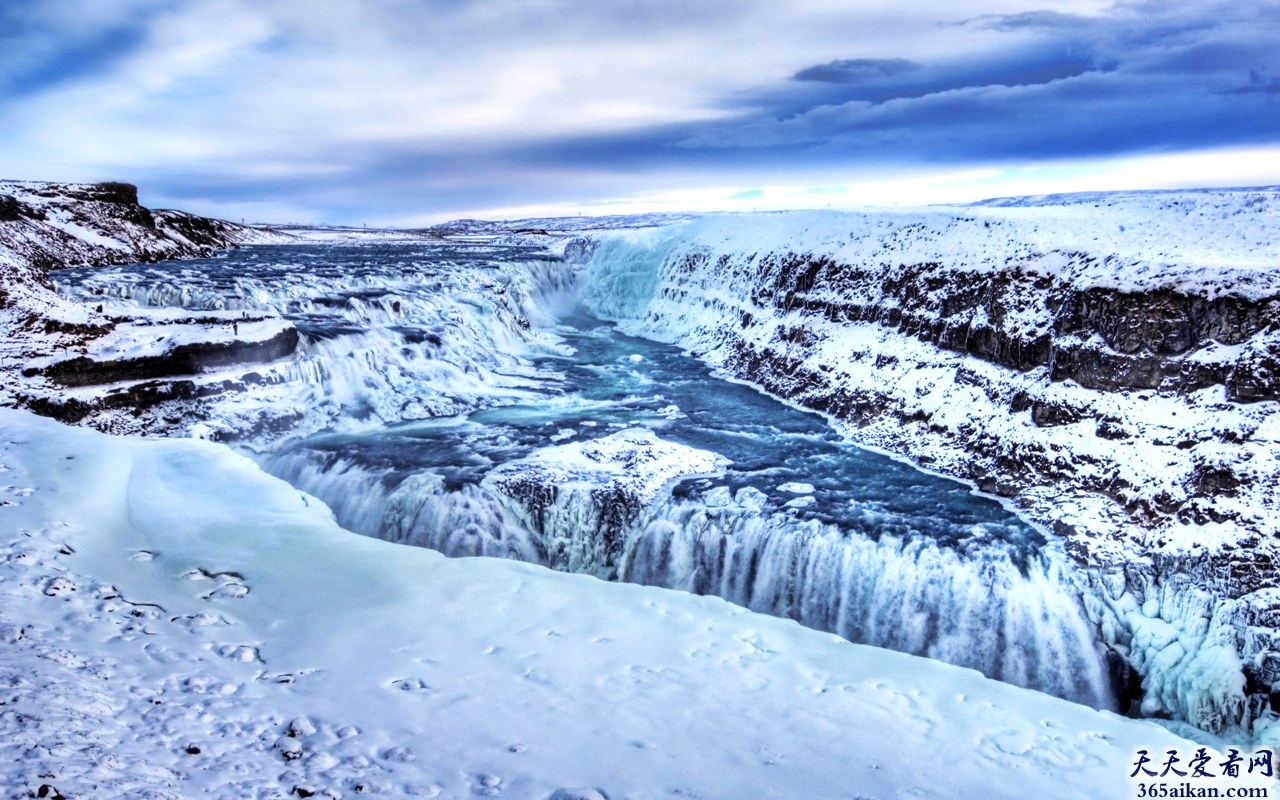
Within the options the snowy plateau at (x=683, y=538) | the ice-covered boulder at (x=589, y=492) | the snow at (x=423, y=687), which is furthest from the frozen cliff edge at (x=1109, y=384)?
the ice-covered boulder at (x=589, y=492)

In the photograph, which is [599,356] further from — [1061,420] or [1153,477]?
[1153,477]

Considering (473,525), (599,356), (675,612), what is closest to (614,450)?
(473,525)

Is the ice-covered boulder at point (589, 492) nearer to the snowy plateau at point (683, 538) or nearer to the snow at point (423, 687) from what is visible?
the snowy plateau at point (683, 538)

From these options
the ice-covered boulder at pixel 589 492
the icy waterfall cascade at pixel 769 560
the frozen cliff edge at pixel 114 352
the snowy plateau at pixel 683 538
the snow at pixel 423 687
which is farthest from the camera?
the frozen cliff edge at pixel 114 352

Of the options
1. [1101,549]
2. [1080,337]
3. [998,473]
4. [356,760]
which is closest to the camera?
[356,760]

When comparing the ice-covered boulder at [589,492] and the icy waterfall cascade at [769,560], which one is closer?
the icy waterfall cascade at [769,560]

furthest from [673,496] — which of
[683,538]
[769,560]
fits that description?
[769,560]
